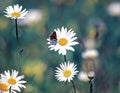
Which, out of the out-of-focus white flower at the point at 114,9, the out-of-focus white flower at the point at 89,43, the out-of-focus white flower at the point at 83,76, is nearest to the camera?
the out-of-focus white flower at the point at 83,76

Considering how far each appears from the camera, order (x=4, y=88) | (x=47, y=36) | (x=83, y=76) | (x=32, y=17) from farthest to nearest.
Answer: (x=32, y=17), (x=47, y=36), (x=83, y=76), (x=4, y=88)

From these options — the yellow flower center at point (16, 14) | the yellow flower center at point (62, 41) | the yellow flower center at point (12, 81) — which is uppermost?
the yellow flower center at point (16, 14)

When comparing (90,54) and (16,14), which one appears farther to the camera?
(90,54)

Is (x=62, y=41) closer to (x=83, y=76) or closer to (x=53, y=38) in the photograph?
(x=53, y=38)

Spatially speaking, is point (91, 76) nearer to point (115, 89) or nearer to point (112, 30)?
point (115, 89)

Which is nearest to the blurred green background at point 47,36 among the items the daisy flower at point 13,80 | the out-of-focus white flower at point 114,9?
the out-of-focus white flower at point 114,9

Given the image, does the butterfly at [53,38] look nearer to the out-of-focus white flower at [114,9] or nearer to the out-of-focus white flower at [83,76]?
the out-of-focus white flower at [83,76]

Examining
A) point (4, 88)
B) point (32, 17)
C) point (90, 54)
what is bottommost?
point (4, 88)

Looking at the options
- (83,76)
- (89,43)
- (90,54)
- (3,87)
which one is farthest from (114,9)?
(3,87)

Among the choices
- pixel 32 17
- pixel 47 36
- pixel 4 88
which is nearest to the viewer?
pixel 4 88
